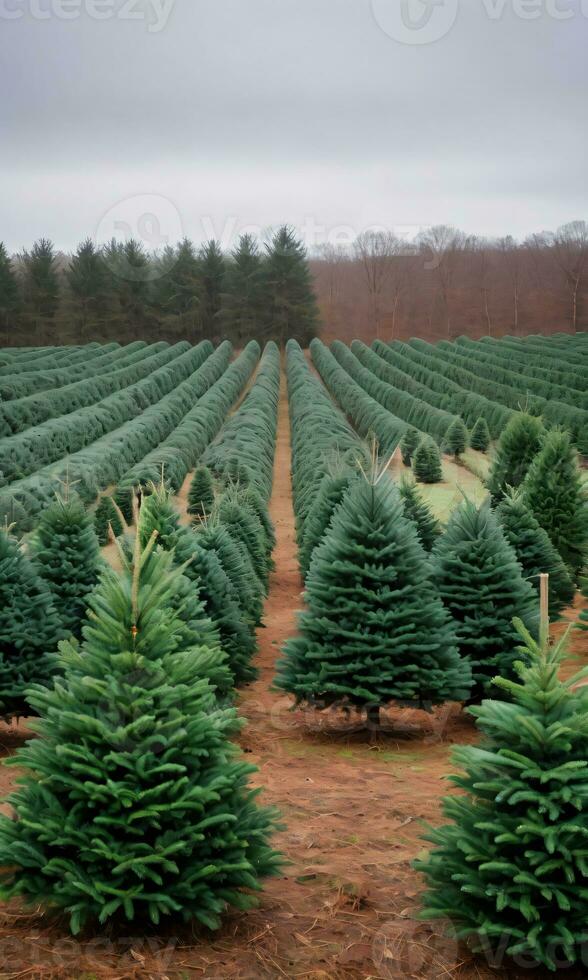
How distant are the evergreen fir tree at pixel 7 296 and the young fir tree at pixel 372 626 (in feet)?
218

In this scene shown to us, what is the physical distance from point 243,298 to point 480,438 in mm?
39589

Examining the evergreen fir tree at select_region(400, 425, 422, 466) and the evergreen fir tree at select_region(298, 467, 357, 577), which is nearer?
the evergreen fir tree at select_region(298, 467, 357, 577)

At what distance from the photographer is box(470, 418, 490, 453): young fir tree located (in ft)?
98.2

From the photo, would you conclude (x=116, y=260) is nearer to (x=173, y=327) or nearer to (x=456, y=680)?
(x=173, y=327)

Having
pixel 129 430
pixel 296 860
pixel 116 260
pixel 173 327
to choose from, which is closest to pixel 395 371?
pixel 129 430

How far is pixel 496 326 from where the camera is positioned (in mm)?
73500

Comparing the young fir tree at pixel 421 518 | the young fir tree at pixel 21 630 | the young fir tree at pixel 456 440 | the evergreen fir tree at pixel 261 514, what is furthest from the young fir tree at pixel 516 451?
the young fir tree at pixel 456 440

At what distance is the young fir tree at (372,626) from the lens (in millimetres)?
7914

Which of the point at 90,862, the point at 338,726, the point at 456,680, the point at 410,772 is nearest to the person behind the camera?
the point at 90,862

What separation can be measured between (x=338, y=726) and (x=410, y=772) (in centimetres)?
145

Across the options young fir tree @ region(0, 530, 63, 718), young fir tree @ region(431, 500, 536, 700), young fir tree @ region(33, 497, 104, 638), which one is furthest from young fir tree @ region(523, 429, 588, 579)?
young fir tree @ region(0, 530, 63, 718)

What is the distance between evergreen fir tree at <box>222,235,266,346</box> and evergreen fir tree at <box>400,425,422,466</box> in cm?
4109

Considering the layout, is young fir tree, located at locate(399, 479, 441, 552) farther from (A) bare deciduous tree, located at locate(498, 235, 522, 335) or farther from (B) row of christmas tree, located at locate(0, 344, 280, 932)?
(A) bare deciduous tree, located at locate(498, 235, 522, 335)

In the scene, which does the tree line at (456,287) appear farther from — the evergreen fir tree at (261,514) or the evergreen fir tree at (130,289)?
the evergreen fir tree at (261,514)
